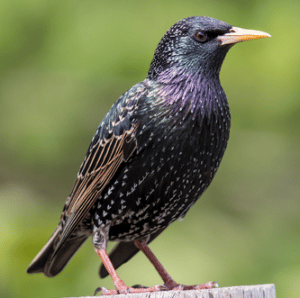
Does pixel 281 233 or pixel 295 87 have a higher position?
pixel 295 87

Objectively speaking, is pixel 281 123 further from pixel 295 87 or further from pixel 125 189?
pixel 125 189

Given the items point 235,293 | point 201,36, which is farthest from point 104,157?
point 235,293

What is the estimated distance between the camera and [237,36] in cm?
252

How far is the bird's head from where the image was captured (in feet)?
8.36

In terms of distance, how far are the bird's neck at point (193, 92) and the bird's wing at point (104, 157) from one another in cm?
15

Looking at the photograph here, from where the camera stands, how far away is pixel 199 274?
12.4 feet

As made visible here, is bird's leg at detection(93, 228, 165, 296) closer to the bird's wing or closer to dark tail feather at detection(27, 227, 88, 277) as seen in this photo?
the bird's wing

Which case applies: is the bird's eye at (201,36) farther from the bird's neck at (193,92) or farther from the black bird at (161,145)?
the bird's neck at (193,92)

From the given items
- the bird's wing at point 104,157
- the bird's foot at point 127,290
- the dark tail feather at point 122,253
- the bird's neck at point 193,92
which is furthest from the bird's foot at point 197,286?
the bird's neck at point 193,92

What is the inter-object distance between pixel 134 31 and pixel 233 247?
2135mm

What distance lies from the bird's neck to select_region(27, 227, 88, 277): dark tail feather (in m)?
1.08

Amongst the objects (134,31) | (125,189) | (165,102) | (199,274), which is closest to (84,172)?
(125,189)

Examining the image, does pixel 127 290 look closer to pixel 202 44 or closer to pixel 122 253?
pixel 122 253

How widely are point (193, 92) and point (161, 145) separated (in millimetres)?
324
